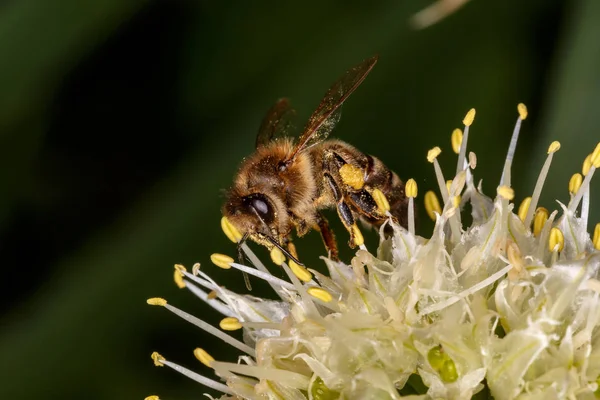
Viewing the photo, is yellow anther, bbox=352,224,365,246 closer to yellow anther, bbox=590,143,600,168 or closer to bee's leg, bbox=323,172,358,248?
bee's leg, bbox=323,172,358,248

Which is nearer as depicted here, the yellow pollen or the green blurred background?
the yellow pollen

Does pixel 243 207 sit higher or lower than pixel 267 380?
higher

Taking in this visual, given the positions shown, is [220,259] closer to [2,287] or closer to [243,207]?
[243,207]

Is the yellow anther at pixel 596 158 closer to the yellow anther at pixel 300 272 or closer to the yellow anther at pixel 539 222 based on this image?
the yellow anther at pixel 539 222

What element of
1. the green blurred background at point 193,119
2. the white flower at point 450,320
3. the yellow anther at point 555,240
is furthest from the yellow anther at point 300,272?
the green blurred background at point 193,119

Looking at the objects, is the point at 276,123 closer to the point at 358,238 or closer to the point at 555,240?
the point at 358,238

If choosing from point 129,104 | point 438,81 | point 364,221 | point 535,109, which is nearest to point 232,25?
point 129,104

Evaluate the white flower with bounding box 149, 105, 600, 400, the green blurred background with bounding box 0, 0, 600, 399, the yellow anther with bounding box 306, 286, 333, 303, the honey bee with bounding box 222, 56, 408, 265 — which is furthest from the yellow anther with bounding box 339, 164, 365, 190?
the green blurred background with bounding box 0, 0, 600, 399
